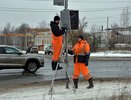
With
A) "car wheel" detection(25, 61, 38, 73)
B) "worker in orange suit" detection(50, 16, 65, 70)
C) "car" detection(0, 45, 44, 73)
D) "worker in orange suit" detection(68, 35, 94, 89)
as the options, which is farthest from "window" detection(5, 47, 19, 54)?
"worker in orange suit" detection(50, 16, 65, 70)

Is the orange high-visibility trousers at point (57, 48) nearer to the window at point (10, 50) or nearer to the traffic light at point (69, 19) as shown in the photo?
the traffic light at point (69, 19)

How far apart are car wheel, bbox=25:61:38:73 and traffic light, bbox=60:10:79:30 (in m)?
9.15

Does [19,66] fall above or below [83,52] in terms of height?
below

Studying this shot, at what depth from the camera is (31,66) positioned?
20.7 m

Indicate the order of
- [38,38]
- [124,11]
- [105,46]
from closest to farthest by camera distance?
[105,46] < [124,11] < [38,38]

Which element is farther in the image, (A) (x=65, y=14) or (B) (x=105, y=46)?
(B) (x=105, y=46)

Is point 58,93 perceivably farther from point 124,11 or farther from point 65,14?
point 124,11

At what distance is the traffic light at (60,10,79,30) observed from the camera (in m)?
11.3

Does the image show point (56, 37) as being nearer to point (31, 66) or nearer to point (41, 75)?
point (41, 75)

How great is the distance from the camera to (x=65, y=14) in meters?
→ 11.5

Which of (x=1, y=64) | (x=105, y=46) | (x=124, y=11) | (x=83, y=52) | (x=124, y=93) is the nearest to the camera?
(x=124, y=93)

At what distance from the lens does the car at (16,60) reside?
19911 mm

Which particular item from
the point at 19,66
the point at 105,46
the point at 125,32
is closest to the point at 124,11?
the point at 125,32

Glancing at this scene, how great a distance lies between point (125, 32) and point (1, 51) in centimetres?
8549
